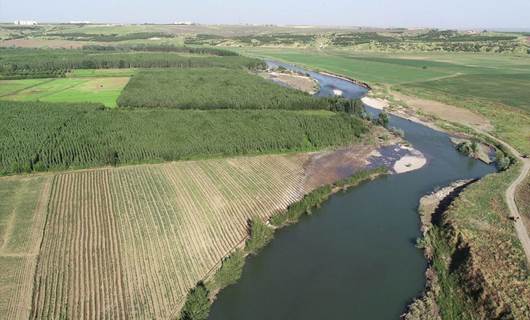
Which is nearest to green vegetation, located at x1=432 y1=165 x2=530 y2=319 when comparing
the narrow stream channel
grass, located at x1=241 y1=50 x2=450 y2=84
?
the narrow stream channel

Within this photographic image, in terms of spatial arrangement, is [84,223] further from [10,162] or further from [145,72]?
[145,72]

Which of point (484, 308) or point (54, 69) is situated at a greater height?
point (54, 69)

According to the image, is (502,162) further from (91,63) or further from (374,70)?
(91,63)

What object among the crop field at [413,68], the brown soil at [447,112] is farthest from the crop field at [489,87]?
the brown soil at [447,112]

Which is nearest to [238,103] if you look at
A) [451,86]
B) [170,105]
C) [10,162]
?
[170,105]

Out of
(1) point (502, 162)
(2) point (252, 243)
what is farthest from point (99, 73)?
(1) point (502, 162)

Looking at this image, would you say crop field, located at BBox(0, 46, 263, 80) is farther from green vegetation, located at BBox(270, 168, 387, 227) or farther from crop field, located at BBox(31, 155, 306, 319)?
green vegetation, located at BBox(270, 168, 387, 227)
